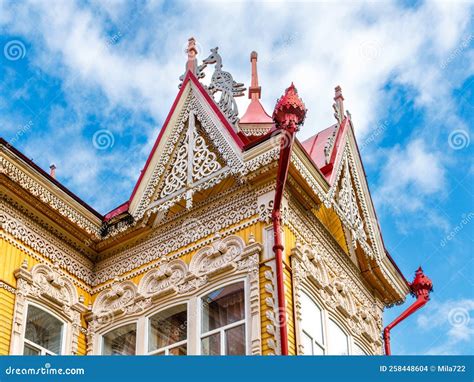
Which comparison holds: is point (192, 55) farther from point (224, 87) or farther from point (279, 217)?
point (279, 217)

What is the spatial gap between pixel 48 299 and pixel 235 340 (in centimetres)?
391

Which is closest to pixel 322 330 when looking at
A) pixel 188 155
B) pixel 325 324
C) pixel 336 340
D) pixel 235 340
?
pixel 325 324

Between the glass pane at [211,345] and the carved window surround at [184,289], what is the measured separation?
161 millimetres

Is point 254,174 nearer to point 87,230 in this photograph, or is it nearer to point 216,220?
point 216,220

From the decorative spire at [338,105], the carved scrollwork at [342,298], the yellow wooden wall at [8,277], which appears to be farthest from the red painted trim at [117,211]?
the decorative spire at [338,105]

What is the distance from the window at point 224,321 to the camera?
1540 cm

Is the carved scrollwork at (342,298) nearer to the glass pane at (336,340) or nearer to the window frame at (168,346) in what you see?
the glass pane at (336,340)

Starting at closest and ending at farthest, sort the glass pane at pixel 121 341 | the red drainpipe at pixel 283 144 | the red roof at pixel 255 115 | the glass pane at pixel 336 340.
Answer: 1. the red drainpipe at pixel 283 144
2. the glass pane at pixel 336 340
3. the glass pane at pixel 121 341
4. the red roof at pixel 255 115

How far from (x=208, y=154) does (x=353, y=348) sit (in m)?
4.87

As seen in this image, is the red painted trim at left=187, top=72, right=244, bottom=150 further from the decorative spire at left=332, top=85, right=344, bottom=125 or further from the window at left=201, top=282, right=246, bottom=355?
the decorative spire at left=332, top=85, right=344, bottom=125

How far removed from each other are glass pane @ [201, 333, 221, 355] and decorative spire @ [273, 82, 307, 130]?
3.93m

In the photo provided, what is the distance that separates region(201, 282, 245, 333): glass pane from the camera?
51.5ft

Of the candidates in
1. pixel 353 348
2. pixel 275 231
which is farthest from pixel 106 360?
pixel 353 348

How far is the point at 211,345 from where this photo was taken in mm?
15680
